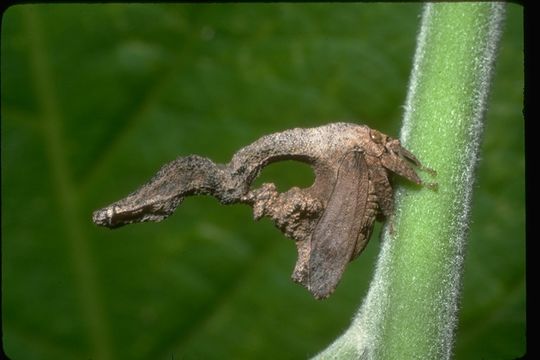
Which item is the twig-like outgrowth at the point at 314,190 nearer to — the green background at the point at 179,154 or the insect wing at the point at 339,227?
the insect wing at the point at 339,227

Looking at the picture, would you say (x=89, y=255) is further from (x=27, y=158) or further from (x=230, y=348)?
(x=230, y=348)

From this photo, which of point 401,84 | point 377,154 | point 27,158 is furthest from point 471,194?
point 27,158

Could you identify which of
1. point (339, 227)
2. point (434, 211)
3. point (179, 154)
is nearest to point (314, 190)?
point (339, 227)

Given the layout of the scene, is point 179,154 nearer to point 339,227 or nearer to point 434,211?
→ point 339,227

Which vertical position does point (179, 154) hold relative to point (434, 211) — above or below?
below

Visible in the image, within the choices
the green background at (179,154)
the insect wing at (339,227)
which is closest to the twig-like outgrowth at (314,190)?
the insect wing at (339,227)

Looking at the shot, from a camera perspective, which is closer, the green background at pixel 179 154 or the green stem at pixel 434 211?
the green stem at pixel 434 211
